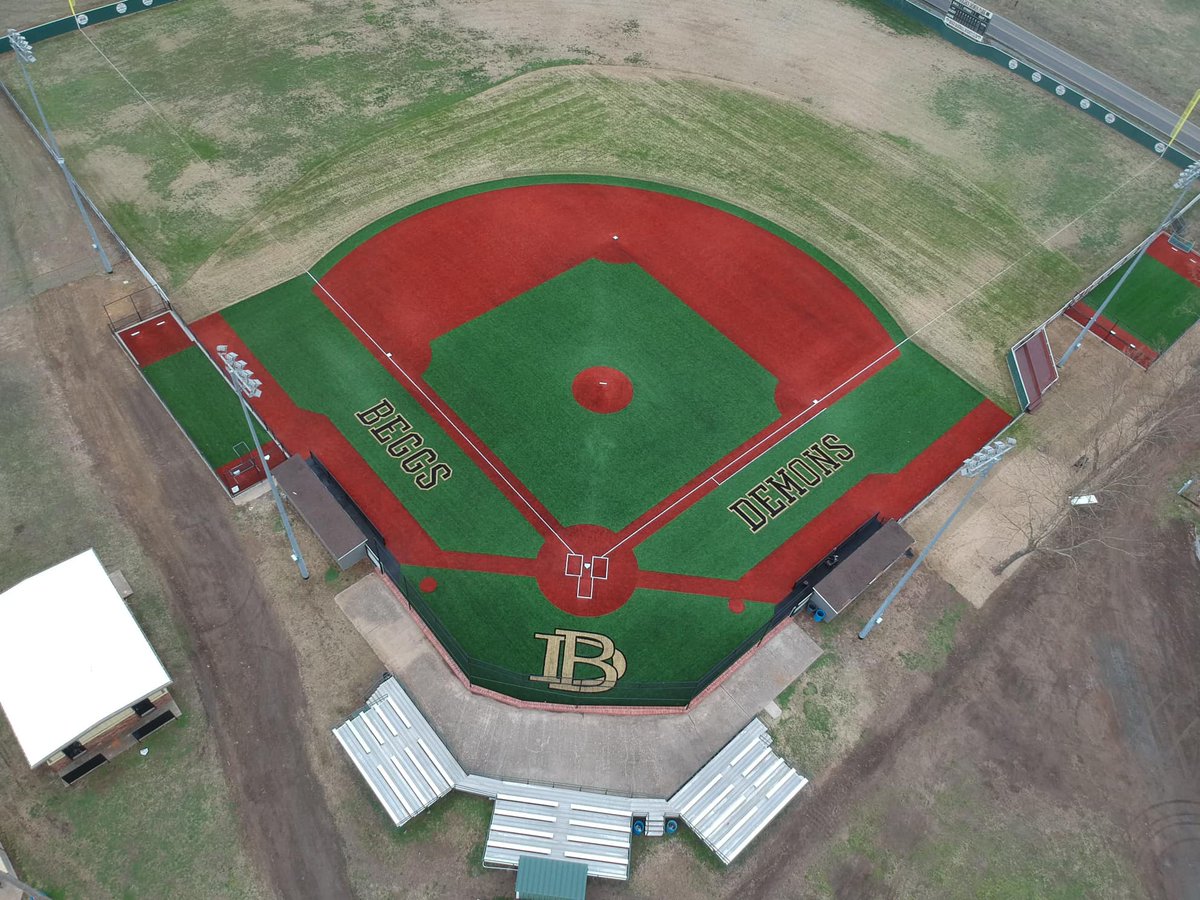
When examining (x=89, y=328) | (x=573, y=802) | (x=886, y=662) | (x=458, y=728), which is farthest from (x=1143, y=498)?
(x=89, y=328)

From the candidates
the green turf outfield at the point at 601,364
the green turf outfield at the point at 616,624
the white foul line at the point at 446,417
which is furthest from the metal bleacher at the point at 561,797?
the green turf outfield at the point at 601,364

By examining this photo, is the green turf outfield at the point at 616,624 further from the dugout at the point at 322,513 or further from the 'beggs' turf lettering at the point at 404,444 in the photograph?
the 'beggs' turf lettering at the point at 404,444

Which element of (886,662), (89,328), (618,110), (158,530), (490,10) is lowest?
(886,662)

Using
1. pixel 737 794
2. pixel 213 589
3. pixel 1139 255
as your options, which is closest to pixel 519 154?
pixel 213 589

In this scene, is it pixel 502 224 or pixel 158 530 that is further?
pixel 502 224

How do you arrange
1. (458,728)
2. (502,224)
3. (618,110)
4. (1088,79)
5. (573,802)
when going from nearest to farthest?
(573,802)
(458,728)
(502,224)
(618,110)
(1088,79)

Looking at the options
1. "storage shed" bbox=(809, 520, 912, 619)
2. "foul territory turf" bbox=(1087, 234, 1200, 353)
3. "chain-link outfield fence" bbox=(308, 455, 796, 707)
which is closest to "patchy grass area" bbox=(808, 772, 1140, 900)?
"chain-link outfield fence" bbox=(308, 455, 796, 707)

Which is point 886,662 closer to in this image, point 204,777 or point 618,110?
point 204,777
